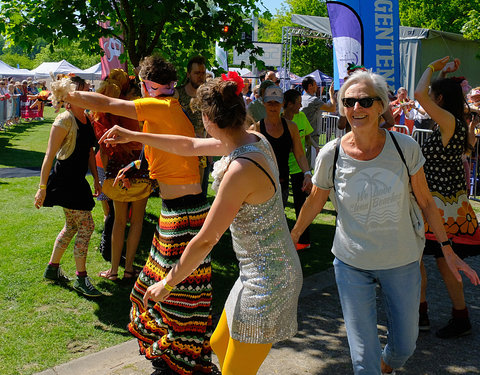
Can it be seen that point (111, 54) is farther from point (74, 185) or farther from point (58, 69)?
point (58, 69)

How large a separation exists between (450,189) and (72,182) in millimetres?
3327

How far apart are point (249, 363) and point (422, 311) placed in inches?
94.2

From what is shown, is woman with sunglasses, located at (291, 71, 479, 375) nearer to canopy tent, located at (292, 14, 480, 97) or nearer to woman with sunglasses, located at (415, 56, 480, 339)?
woman with sunglasses, located at (415, 56, 480, 339)

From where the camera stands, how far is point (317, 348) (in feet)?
13.9

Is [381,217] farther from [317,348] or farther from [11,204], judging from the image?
[11,204]

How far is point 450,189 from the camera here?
432 centimetres

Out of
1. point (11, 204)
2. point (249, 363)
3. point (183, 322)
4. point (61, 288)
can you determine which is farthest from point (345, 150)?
point (11, 204)

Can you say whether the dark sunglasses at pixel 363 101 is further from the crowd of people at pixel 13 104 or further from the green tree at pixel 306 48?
the green tree at pixel 306 48

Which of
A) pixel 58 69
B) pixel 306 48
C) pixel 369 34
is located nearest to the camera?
pixel 369 34

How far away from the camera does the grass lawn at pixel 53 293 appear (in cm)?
411

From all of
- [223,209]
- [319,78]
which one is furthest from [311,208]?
[319,78]

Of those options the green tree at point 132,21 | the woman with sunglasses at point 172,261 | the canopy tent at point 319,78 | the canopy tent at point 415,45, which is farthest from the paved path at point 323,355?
the canopy tent at point 319,78

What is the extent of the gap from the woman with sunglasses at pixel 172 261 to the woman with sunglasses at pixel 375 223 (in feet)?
3.48

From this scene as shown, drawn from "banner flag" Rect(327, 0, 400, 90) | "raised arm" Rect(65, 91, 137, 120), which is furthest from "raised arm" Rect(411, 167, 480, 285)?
"banner flag" Rect(327, 0, 400, 90)
